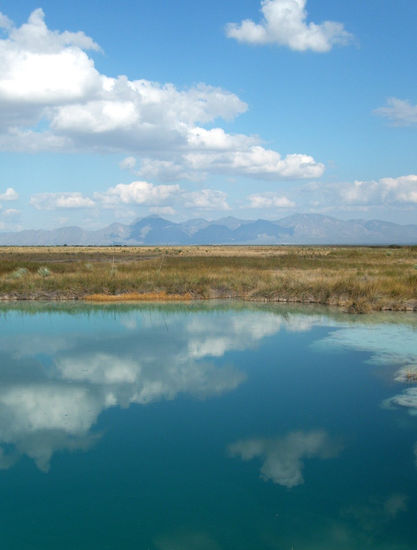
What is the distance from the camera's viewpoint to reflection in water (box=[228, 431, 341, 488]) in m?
7.11

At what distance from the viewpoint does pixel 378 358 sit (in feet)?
44.5

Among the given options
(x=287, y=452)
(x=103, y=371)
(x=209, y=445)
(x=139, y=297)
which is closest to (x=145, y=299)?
(x=139, y=297)

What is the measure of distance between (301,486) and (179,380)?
5264 mm

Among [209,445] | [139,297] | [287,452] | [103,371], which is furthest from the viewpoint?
[139,297]

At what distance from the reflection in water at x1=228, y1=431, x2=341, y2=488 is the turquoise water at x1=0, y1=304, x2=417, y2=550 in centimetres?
3

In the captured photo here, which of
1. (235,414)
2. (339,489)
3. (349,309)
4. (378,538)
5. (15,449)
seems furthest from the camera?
(349,309)

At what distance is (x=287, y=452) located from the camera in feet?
25.6

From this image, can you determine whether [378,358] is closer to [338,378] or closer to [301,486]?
[338,378]

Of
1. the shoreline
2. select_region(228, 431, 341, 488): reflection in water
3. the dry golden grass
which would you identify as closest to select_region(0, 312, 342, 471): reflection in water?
select_region(228, 431, 341, 488): reflection in water

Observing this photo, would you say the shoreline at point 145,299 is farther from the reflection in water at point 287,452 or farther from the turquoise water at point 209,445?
the reflection in water at point 287,452

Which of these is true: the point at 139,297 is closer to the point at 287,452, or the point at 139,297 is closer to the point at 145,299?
the point at 145,299

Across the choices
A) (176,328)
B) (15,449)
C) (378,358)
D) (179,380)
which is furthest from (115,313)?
(15,449)

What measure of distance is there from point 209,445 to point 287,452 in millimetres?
1280

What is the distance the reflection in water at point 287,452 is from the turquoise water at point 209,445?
3 centimetres
